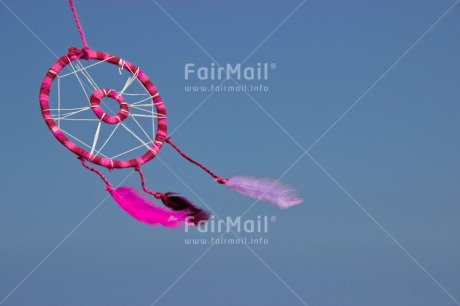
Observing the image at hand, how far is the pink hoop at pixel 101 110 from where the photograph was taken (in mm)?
4793

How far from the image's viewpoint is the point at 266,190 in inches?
201

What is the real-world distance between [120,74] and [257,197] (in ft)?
4.12

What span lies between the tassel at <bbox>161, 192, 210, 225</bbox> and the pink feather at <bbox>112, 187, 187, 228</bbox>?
0.09 metres

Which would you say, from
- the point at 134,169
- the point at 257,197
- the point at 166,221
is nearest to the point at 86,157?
the point at 134,169

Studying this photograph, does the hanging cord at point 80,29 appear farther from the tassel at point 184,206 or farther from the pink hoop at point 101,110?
the tassel at point 184,206

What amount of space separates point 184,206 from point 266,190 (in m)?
0.57

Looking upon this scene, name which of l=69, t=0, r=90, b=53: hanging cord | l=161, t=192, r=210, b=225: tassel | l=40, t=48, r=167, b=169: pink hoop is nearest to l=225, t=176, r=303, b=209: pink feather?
l=161, t=192, r=210, b=225: tassel

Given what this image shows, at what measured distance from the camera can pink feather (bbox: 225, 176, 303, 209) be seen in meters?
5.00

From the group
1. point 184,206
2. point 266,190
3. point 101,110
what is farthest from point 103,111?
point 266,190

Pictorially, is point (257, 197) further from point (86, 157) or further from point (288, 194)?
point (86, 157)

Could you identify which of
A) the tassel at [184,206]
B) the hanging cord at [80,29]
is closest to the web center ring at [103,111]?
the hanging cord at [80,29]

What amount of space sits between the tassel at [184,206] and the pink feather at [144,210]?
9cm

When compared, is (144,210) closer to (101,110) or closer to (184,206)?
(184,206)

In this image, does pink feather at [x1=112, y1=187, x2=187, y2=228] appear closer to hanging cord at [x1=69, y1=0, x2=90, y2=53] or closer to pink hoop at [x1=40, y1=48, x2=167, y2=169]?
pink hoop at [x1=40, y1=48, x2=167, y2=169]
